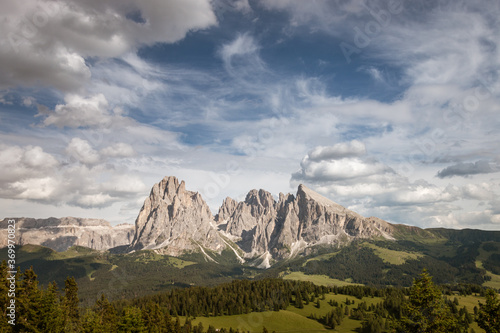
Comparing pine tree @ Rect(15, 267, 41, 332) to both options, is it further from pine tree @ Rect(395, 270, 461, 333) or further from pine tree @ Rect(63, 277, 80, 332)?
pine tree @ Rect(395, 270, 461, 333)

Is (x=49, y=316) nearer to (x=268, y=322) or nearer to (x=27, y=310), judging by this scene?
(x=27, y=310)

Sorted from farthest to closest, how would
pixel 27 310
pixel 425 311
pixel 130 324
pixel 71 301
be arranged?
pixel 71 301, pixel 130 324, pixel 27 310, pixel 425 311

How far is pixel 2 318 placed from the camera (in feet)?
170

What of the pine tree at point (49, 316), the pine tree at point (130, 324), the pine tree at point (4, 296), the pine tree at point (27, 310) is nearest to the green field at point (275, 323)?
the pine tree at point (130, 324)

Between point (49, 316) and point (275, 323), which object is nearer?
point (49, 316)

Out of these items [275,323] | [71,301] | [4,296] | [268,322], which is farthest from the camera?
[268,322]

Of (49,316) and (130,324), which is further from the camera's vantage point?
(130,324)

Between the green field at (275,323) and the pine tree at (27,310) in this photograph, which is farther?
the green field at (275,323)

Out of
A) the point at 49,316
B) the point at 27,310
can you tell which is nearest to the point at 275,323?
the point at 49,316

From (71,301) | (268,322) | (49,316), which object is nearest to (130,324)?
(49,316)

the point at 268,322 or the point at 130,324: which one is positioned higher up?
the point at 130,324

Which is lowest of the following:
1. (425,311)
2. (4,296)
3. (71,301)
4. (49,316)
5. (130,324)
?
(130,324)

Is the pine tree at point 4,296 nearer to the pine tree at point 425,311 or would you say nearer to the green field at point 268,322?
the pine tree at point 425,311

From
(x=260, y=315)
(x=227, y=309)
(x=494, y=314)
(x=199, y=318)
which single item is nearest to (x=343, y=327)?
(x=260, y=315)
